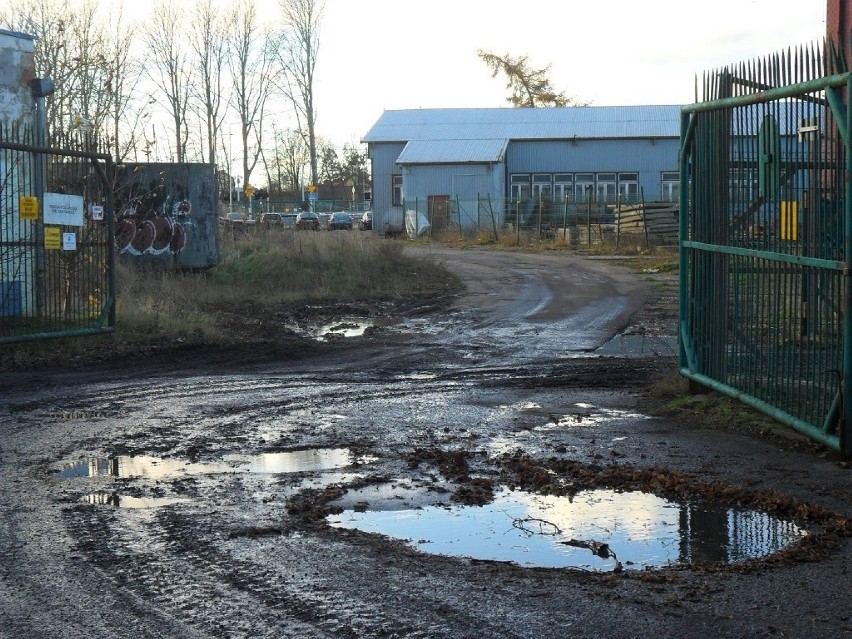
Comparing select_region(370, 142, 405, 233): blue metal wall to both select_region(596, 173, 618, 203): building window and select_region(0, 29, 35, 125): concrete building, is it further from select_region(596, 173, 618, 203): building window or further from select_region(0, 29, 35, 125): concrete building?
select_region(0, 29, 35, 125): concrete building

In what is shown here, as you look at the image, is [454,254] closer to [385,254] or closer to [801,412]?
[385,254]

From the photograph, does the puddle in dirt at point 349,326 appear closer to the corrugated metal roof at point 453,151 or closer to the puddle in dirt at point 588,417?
the puddle in dirt at point 588,417

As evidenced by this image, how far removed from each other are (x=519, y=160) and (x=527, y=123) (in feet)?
9.25

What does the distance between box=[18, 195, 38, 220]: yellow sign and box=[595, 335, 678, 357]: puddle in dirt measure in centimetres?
703

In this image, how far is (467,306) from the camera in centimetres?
1995

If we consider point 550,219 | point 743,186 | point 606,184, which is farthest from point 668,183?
point 743,186

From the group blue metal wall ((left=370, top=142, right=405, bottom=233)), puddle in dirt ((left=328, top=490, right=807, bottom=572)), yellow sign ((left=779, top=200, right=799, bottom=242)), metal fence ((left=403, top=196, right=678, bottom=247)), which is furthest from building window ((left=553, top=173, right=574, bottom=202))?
puddle in dirt ((left=328, top=490, right=807, bottom=572))

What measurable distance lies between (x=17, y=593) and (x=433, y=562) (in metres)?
1.88

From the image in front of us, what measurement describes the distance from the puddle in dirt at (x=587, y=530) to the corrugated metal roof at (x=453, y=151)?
47935 millimetres

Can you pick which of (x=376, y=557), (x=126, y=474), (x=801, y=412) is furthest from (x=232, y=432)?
(x=801, y=412)

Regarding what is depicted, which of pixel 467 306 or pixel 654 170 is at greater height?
pixel 654 170

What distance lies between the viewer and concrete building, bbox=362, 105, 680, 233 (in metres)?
53.8

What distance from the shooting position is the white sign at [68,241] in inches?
528

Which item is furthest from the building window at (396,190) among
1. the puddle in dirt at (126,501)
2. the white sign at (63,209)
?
the puddle in dirt at (126,501)
